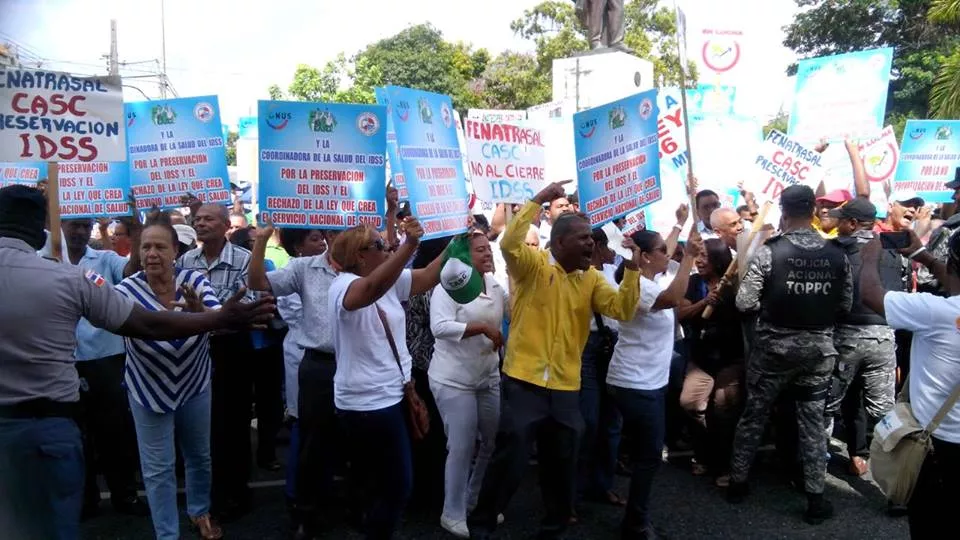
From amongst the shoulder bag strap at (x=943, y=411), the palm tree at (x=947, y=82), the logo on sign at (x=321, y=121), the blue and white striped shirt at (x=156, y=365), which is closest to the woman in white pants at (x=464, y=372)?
the logo on sign at (x=321, y=121)

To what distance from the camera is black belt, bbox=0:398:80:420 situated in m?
2.83

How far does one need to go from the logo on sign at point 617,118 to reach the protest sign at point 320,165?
159 cm

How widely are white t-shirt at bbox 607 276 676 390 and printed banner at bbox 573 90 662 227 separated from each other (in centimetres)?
78

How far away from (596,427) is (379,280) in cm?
216

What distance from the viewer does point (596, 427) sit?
5.05 meters

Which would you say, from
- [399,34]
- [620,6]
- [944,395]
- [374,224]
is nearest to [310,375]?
[374,224]

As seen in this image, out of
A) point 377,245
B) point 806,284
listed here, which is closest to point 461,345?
point 377,245

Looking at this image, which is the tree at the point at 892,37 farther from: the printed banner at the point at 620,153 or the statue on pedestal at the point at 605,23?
the printed banner at the point at 620,153

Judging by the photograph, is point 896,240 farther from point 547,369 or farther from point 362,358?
point 362,358

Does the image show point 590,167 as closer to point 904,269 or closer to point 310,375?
point 310,375

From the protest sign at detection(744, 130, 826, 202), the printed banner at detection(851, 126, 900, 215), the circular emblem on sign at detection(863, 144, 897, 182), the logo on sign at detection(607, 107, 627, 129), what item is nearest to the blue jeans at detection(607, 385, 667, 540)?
the logo on sign at detection(607, 107, 627, 129)

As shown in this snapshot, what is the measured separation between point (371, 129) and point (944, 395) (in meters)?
3.12

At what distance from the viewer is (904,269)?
20.3 feet

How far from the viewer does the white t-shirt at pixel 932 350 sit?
10.5ft
